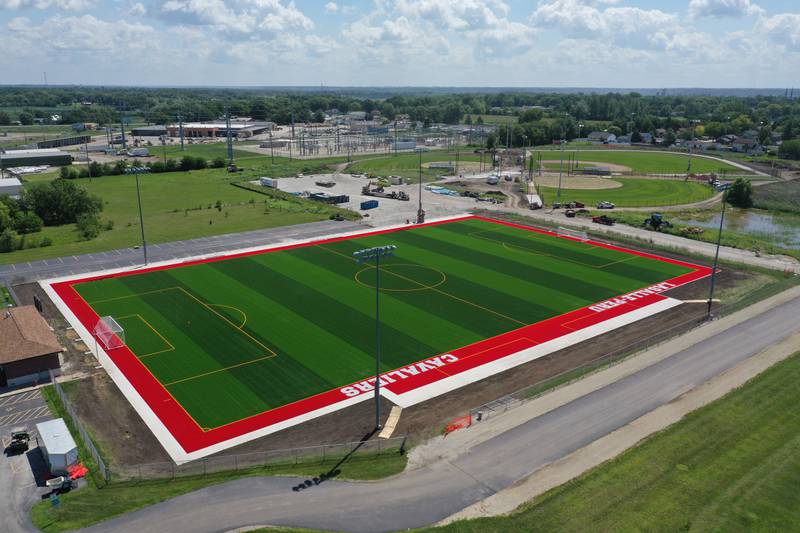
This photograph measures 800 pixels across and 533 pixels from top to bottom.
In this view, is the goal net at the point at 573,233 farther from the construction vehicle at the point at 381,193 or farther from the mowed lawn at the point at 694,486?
the mowed lawn at the point at 694,486

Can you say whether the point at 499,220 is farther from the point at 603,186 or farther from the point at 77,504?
the point at 77,504

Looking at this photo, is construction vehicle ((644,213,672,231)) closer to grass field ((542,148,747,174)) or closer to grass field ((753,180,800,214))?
grass field ((753,180,800,214))

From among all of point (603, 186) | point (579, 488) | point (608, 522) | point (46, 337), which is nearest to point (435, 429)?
point (579, 488)

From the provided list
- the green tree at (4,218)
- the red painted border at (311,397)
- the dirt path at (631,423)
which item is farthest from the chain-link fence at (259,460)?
the green tree at (4,218)

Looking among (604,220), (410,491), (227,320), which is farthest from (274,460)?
(604,220)

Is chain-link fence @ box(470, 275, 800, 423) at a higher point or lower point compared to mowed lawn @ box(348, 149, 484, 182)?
lower

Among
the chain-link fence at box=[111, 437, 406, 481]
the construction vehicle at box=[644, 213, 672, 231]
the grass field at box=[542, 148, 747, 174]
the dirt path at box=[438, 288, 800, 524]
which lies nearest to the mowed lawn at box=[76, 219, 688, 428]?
the chain-link fence at box=[111, 437, 406, 481]
